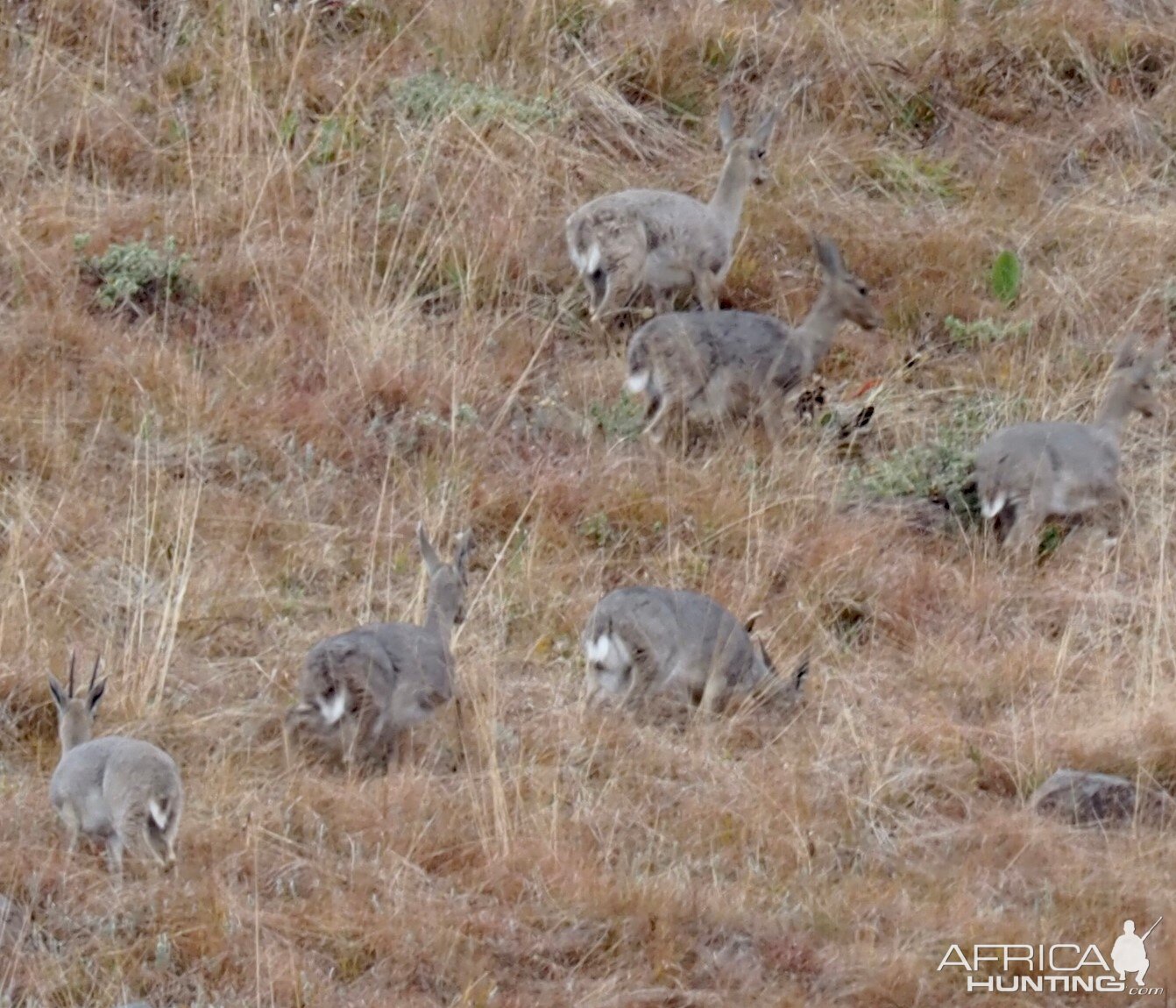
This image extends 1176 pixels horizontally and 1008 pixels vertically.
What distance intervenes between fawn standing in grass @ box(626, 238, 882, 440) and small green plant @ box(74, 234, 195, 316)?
6.54ft

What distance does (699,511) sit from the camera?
8859 millimetres

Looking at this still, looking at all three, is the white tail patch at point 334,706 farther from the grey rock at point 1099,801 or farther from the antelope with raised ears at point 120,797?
the grey rock at point 1099,801

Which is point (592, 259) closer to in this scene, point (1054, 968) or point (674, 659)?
point (674, 659)

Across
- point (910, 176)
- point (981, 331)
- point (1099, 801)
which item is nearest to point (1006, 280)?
point (981, 331)

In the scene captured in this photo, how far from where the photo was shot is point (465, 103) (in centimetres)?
1100

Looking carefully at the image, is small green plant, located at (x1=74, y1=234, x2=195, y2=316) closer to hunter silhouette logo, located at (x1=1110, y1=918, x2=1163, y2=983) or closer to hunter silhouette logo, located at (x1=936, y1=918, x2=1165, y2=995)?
hunter silhouette logo, located at (x1=936, y1=918, x2=1165, y2=995)

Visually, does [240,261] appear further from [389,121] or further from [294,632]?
[294,632]

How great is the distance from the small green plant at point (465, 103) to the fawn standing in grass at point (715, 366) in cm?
171

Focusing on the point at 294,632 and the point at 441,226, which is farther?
the point at 441,226

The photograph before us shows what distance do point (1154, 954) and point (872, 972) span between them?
77cm

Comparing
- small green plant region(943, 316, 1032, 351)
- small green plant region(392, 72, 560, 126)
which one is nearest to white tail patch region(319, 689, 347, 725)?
small green plant region(943, 316, 1032, 351)

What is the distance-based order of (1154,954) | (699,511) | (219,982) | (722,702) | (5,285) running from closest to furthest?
(219,982) < (1154,954) < (722,702) < (699,511) < (5,285)

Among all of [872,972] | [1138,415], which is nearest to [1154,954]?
[872,972]

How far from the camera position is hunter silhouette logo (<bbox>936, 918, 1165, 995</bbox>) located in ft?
19.5
